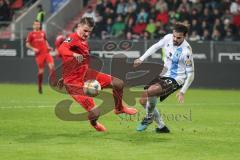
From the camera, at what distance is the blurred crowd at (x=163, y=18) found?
28500 mm

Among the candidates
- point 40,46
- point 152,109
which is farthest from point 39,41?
point 152,109

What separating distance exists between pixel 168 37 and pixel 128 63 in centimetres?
1291

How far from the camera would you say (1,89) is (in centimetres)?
2631

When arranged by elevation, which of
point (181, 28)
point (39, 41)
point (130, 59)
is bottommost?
point (130, 59)

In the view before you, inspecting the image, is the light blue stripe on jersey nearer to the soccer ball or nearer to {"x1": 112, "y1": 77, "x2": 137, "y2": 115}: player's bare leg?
{"x1": 112, "y1": 77, "x2": 137, "y2": 115}: player's bare leg

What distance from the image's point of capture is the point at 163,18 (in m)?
30.1

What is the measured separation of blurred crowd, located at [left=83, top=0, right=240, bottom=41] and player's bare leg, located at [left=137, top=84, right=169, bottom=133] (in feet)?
47.0

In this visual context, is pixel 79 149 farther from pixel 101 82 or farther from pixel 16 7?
pixel 16 7

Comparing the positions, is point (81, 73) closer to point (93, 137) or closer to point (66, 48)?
point (66, 48)

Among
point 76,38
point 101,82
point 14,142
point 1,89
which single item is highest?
point 76,38

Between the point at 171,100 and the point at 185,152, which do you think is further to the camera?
the point at 171,100

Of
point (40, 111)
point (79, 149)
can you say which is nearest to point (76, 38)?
point (79, 149)

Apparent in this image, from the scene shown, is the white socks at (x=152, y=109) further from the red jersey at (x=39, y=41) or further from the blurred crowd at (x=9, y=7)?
the blurred crowd at (x=9, y=7)

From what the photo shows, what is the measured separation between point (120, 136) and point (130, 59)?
14.0 m
